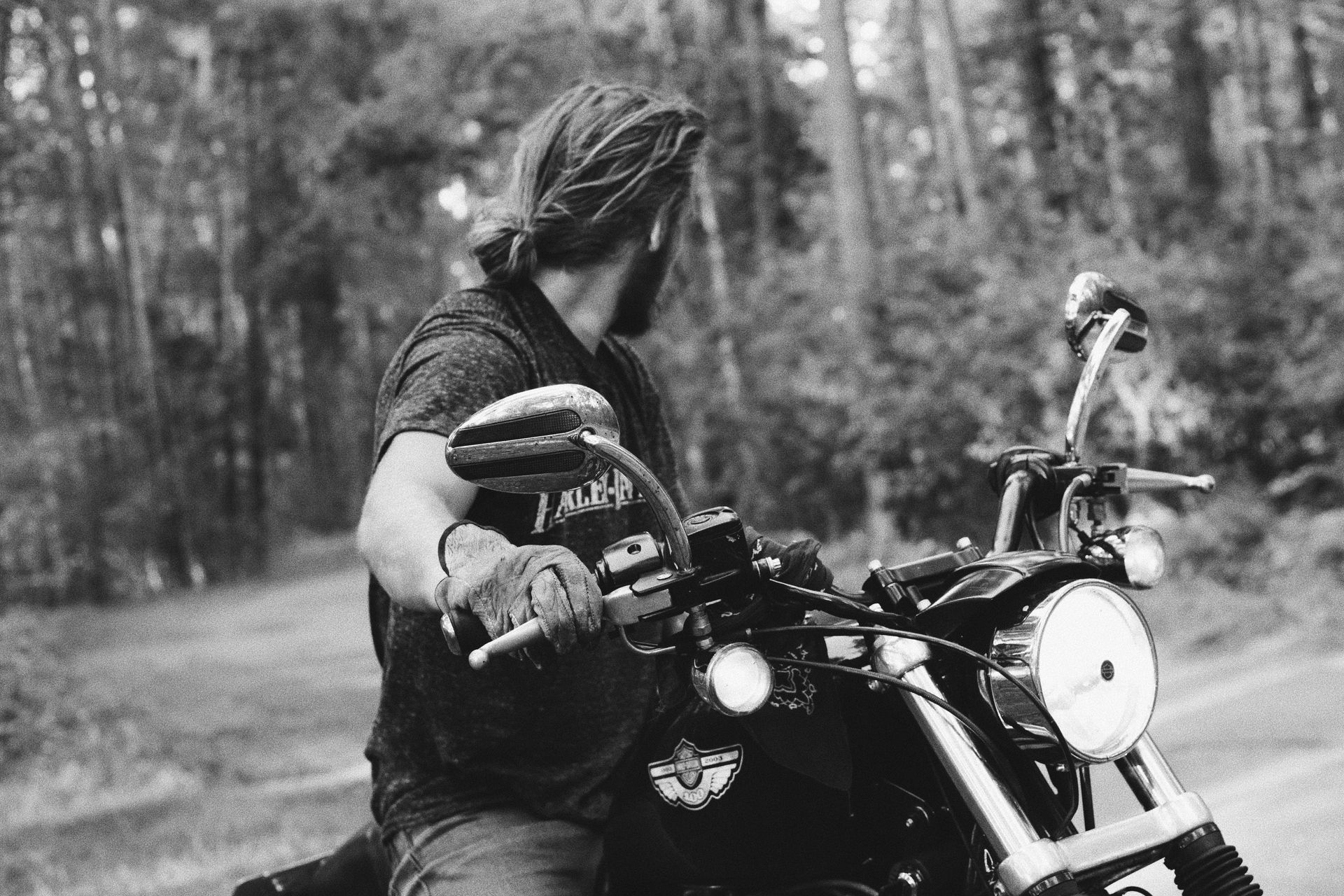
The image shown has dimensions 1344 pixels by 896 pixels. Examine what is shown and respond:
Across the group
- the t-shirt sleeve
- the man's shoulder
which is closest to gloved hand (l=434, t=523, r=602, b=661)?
the t-shirt sleeve

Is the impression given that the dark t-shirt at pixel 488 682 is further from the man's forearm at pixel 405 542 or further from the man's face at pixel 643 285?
the man's face at pixel 643 285

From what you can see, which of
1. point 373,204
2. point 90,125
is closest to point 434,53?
point 373,204

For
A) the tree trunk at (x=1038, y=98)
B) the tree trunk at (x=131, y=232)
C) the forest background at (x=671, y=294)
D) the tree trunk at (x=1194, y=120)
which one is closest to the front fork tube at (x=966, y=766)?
the forest background at (x=671, y=294)

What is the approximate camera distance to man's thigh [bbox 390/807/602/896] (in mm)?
2137

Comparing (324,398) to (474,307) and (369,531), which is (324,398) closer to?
(474,307)

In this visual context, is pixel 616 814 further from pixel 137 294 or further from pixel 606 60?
pixel 137 294

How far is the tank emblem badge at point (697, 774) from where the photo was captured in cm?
193

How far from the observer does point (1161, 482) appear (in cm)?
238

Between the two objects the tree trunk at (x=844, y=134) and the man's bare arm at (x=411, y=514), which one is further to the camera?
the tree trunk at (x=844, y=134)

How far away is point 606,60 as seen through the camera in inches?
760

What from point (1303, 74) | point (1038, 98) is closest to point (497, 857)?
point (1038, 98)

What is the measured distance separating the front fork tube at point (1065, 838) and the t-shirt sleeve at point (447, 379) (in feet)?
2.63

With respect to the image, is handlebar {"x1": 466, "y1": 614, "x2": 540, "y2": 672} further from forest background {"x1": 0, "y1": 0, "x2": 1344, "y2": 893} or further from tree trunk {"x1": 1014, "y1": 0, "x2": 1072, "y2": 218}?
tree trunk {"x1": 1014, "y1": 0, "x2": 1072, "y2": 218}

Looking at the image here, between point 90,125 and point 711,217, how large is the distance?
414 inches
